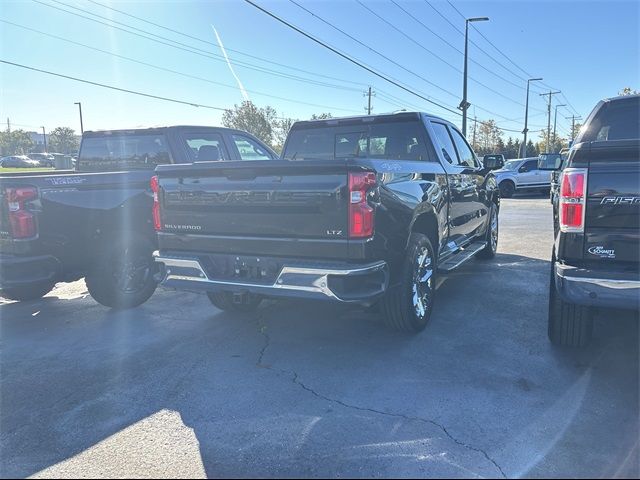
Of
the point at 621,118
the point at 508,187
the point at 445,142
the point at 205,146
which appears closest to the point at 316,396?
the point at 445,142

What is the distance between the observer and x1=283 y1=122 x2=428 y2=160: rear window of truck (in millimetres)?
5488

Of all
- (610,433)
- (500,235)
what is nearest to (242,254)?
(610,433)

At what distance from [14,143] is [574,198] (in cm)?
10129

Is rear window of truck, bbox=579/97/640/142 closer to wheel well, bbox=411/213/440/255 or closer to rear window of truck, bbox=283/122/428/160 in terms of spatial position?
rear window of truck, bbox=283/122/428/160

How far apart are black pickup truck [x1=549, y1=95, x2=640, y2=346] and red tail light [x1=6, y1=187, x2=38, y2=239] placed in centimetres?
469

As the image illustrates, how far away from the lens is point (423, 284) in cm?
458

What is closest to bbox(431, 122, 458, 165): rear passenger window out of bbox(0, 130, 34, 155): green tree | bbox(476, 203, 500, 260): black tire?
bbox(476, 203, 500, 260): black tire

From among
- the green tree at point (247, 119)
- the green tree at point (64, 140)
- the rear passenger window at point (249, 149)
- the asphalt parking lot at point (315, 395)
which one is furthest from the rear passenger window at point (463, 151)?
the green tree at point (64, 140)

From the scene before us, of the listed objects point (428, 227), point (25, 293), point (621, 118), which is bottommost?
point (25, 293)

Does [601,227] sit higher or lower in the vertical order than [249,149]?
lower

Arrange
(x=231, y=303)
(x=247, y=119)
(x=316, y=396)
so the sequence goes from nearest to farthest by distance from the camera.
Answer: (x=316, y=396)
(x=231, y=303)
(x=247, y=119)

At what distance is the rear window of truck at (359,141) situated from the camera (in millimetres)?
5488

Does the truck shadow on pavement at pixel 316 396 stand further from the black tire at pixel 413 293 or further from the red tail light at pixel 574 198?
the red tail light at pixel 574 198

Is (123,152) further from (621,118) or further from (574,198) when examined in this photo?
(621,118)
